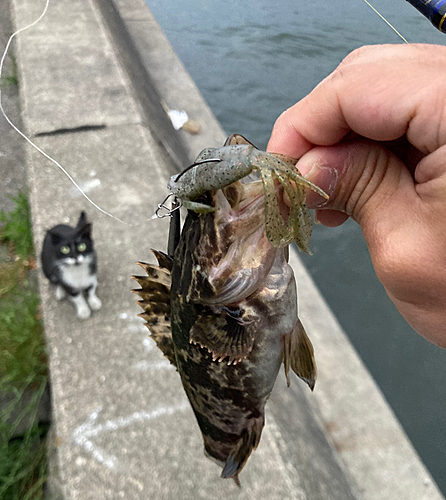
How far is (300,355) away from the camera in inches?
71.9

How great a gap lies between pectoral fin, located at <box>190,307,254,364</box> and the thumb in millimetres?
554

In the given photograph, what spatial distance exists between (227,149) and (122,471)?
7.58ft

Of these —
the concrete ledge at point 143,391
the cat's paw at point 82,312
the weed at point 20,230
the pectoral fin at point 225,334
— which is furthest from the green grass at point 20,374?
the pectoral fin at point 225,334

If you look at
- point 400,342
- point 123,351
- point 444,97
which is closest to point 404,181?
point 444,97

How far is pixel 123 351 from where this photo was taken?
10.9 feet

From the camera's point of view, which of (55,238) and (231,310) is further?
(55,238)

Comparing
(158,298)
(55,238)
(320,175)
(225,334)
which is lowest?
(55,238)

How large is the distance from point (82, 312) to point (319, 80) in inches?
245

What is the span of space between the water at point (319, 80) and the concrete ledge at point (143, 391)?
1.52m

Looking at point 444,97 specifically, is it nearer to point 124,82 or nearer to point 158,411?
point 158,411

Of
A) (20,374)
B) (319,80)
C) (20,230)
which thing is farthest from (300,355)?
(319,80)

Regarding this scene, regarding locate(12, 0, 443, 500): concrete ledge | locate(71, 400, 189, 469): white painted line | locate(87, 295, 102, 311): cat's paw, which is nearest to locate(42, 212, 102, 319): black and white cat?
locate(87, 295, 102, 311): cat's paw

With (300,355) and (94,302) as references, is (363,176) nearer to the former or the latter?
(300,355)

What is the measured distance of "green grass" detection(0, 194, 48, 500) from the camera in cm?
281
